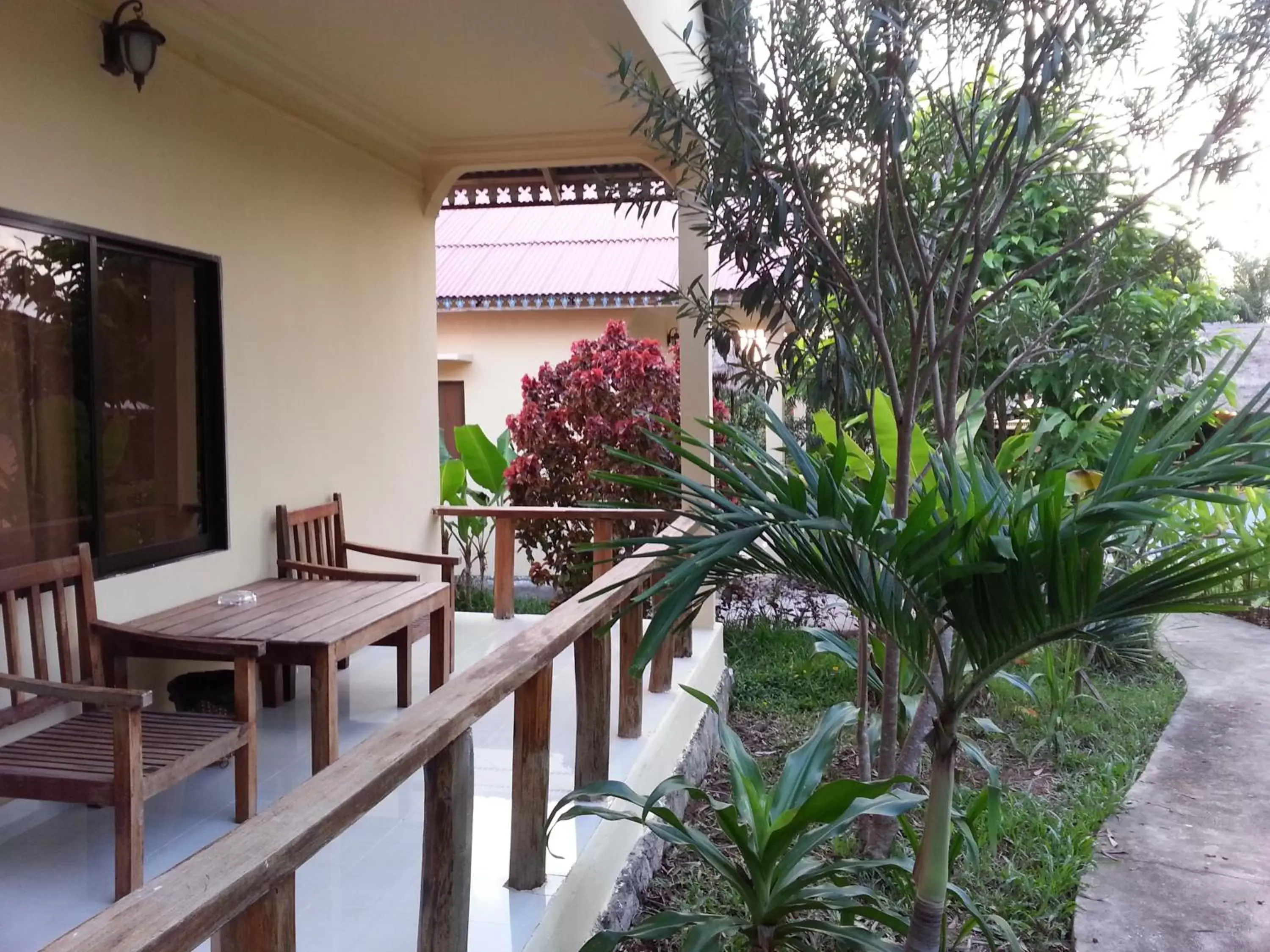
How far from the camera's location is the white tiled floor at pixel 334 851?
2.94 m

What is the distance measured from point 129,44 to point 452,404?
29.5ft

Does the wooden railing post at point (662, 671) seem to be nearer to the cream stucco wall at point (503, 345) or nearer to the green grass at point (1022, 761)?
the green grass at point (1022, 761)

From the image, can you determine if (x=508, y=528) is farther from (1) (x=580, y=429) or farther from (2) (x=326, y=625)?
(2) (x=326, y=625)

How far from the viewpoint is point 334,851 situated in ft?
11.5

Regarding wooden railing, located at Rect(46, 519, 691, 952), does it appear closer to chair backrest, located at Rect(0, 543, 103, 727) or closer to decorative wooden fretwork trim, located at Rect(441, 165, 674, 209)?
chair backrest, located at Rect(0, 543, 103, 727)

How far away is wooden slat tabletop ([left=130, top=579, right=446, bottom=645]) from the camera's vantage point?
385cm

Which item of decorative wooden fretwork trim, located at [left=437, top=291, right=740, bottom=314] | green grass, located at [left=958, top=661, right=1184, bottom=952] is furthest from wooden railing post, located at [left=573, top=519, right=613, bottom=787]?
decorative wooden fretwork trim, located at [left=437, top=291, right=740, bottom=314]

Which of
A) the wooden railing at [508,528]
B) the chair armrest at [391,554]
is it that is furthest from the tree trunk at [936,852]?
the wooden railing at [508,528]

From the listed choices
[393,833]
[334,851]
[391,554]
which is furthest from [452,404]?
[334,851]

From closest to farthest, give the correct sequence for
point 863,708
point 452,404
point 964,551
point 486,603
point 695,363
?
point 964,551 < point 863,708 < point 695,363 < point 486,603 < point 452,404

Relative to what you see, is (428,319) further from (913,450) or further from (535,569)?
(913,450)

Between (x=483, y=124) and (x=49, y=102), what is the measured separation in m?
2.84

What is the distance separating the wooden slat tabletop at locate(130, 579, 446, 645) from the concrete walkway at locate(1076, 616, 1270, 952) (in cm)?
292

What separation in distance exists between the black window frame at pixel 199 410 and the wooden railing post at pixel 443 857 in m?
2.35
